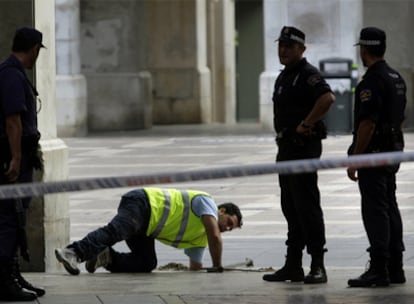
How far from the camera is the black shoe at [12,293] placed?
9.79 metres

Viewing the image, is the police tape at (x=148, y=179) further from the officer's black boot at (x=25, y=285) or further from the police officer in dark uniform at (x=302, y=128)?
the police officer in dark uniform at (x=302, y=128)

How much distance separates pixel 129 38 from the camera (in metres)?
33.8

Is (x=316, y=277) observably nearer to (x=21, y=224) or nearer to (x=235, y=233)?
(x=21, y=224)

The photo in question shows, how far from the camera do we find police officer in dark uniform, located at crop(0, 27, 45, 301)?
962cm

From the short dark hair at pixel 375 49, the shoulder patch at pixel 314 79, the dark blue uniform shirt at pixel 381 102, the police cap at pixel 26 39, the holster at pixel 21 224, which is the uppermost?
the police cap at pixel 26 39

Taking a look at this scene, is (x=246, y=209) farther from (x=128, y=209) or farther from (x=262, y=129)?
(x=262, y=129)

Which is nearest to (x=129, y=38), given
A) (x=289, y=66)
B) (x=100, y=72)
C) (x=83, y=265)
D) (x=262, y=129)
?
→ (x=100, y=72)

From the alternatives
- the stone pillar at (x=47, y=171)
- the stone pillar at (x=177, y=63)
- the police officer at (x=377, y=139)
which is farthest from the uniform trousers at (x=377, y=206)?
the stone pillar at (x=177, y=63)

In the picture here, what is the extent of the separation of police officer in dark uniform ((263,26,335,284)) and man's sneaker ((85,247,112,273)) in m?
1.64

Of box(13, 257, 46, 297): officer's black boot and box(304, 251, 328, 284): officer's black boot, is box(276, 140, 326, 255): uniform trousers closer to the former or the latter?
box(304, 251, 328, 284): officer's black boot

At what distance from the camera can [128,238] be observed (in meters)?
11.8

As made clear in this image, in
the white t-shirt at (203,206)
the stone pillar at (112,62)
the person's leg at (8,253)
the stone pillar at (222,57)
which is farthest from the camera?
the stone pillar at (222,57)

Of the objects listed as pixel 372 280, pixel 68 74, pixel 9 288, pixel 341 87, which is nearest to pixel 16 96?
pixel 9 288

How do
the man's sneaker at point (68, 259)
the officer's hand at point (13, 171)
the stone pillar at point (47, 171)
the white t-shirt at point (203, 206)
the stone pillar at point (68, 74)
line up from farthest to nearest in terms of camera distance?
1. the stone pillar at point (68, 74)
2. the stone pillar at point (47, 171)
3. the white t-shirt at point (203, 206)
4. the man's sneaker at point (68, 259)
5. the officer's hand at point (13, 171)
